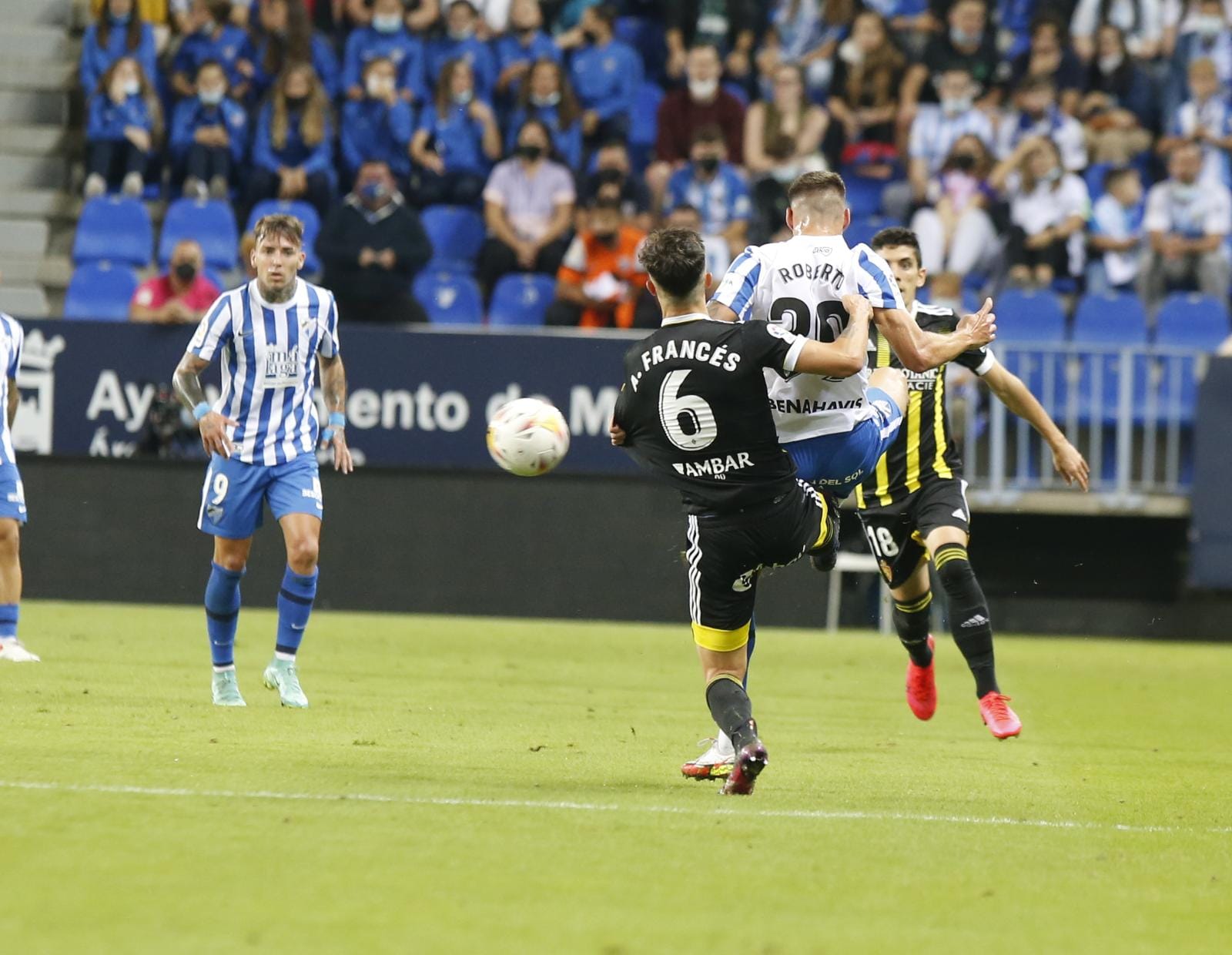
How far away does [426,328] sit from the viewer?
15.3 m

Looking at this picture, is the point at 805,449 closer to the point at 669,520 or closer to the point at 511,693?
the point at 511,693

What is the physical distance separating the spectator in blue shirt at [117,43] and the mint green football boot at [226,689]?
439 inches

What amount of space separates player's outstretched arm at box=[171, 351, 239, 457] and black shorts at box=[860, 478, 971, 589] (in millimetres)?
3119

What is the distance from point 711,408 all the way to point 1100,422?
391 inches

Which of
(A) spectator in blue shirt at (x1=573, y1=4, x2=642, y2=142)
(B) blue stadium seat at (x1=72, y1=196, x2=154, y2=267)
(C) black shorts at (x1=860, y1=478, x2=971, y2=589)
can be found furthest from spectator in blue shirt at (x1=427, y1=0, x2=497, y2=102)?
(C) black shorts at (x1=860, y1=478, x2=971, y2=589)

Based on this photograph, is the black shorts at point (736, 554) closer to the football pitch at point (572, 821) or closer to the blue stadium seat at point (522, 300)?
the football pitch at point (572, 821)

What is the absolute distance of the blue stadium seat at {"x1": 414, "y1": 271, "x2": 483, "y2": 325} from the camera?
16844 mm

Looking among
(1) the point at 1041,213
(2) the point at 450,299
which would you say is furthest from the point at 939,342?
(1) the point at 1041,213

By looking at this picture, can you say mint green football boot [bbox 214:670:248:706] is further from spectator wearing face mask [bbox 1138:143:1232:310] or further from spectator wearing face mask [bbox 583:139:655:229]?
spectator wearing face mask [bbox 1138:143:1232:310]

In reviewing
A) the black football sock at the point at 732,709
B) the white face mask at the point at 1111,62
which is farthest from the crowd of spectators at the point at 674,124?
the black football sock at the point at 732,709

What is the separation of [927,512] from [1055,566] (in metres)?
7.88

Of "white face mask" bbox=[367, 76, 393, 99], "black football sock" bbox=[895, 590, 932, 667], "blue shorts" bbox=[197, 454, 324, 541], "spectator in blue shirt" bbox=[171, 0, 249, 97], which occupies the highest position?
"spectator in blue shirt" bbox=[171, 0, 249, 97]

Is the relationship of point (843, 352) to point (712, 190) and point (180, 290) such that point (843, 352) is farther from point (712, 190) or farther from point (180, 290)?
point (712, 190)

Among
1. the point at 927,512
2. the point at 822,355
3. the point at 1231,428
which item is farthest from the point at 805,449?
the point at 1231,428
